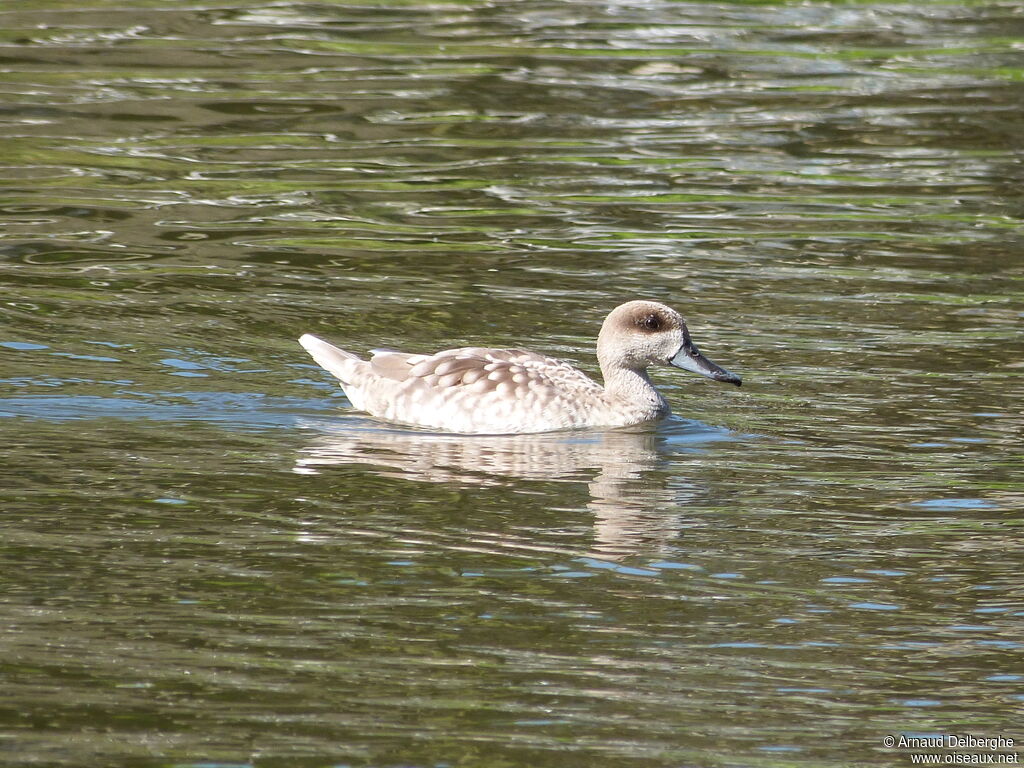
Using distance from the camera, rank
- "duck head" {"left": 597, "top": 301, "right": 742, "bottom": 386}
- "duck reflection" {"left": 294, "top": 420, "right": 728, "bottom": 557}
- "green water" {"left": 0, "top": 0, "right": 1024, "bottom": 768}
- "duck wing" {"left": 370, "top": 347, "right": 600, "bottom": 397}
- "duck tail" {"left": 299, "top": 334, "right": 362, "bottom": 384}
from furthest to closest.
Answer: "duck tail" {"left": 299, "top": 334, "right": 362, "bottom": 384}, "duck head" {"left": 597, "top": 301, "right": 742, "bottom": 386}, "duck wing" {"left": 370, "top": 347, "right": 600, "bottom": 397}, "duck reflection" {"left": 294, "top": 420, "right": 728, "bottom": 557}, "green water" {"left": 0, "top": 0, "right": 1024, "bottom": 768}

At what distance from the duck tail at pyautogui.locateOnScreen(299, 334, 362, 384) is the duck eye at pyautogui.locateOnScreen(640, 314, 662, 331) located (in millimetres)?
1736

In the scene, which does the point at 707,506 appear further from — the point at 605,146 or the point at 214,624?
the point at 605,146

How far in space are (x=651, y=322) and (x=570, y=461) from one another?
1.19 meters

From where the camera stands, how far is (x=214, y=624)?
726cm

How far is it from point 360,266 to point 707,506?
5.49 m

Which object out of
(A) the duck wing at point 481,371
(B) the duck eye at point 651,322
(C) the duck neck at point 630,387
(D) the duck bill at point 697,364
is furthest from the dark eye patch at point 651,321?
(A) the duck wing at point 481,371

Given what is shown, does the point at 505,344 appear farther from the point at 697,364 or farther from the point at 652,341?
the point at 697,364

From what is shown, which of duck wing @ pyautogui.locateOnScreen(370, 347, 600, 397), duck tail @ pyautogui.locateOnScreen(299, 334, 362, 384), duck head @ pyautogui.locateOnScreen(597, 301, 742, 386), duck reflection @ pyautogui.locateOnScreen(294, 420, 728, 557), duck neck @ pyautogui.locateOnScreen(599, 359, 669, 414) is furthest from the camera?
duck tail @ pyautogui.locateOnScreen(299, 334, 362, 384)

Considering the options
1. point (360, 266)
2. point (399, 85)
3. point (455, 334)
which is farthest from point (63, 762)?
point (399, 85)

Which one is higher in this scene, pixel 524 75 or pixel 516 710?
pixel 524 75

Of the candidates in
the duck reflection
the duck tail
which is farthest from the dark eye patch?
the duck tail

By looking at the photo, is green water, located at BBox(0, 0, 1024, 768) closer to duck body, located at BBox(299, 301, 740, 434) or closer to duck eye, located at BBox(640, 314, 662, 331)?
duck body, located at BBox(299, 301, 740, 434)

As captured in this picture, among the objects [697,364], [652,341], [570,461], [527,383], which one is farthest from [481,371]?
[697,364]

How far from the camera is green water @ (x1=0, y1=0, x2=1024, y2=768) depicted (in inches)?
265
